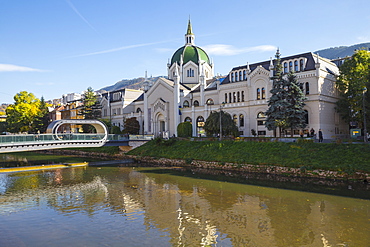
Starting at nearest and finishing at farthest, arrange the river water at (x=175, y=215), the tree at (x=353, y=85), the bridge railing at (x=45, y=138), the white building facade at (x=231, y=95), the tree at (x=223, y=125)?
the river water at (x=175, y=215), the bridge railing at (x=45, y=138), the tree at (x=353, y=85), the white building facade at (x=231, y=95), the tree at (x=223, y=125)

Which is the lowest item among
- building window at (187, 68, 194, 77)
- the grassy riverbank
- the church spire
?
the grassy riverbank

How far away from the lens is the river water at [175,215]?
1345 cm

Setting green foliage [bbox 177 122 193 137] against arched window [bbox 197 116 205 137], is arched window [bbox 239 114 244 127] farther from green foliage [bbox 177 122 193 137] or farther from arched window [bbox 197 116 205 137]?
green foliage [bbox 177 122 193 137]

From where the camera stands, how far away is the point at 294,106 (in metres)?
42.1

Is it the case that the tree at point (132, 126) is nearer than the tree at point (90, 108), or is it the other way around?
the tree at point (132, 126)

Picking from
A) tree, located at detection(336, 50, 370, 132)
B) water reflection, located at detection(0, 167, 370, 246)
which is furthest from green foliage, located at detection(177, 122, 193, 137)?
water reflection, located at detection(0, 167, 370, 246)

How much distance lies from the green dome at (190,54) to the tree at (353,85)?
1338 inches

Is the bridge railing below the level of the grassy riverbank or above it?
above

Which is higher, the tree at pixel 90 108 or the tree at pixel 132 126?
the tree at pixel 90 108

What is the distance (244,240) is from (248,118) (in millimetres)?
41959

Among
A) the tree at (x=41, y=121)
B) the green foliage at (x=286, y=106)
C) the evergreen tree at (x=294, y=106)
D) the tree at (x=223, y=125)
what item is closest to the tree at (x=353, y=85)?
the evergreen tree at (x=294, y=106)

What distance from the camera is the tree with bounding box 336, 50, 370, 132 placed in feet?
142

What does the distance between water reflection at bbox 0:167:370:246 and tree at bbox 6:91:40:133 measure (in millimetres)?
52779

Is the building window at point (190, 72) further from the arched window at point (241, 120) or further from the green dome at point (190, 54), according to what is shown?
the arched window at point (241, 120)
